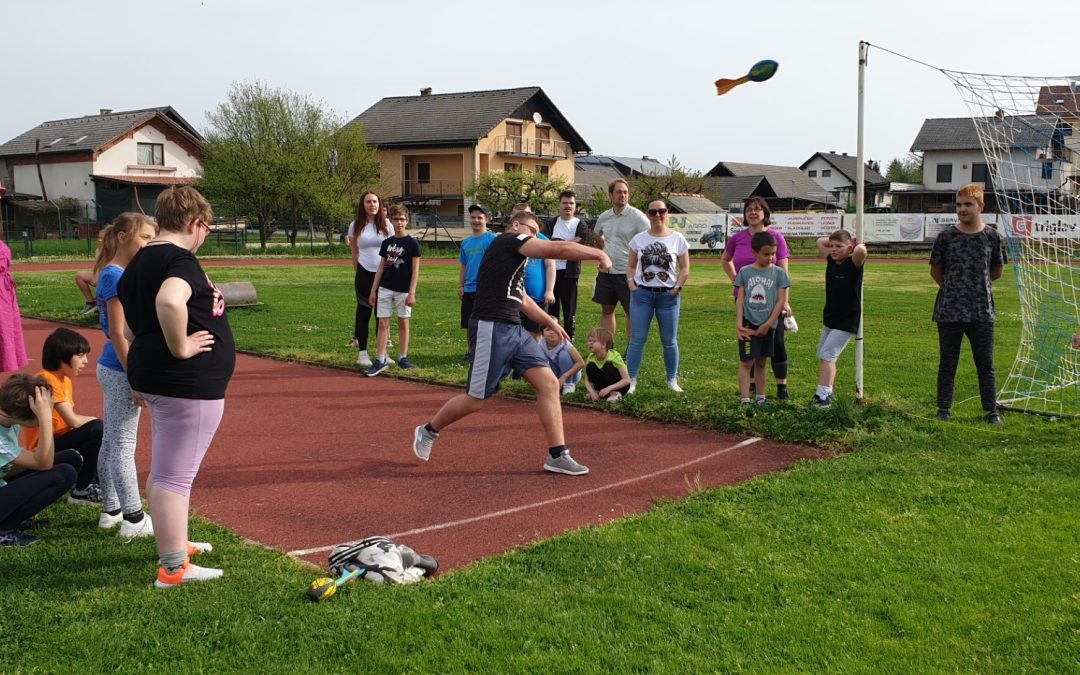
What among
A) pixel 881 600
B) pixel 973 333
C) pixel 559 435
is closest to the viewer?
pixel 881 600

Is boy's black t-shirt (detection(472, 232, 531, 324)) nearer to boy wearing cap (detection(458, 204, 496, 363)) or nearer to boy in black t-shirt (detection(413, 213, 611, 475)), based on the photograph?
boy in black t-shirt (detection(413, 213, 611, 475))

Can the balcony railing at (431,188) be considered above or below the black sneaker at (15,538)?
above

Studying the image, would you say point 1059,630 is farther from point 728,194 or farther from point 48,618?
point 728,194

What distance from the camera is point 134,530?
5.16 meters

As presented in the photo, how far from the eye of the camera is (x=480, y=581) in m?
4.44

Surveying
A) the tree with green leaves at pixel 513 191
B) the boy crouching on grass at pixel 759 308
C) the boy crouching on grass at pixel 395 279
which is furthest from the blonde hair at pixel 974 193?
the tree with green leaves at pixel 513 191

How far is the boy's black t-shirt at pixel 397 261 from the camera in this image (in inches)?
423

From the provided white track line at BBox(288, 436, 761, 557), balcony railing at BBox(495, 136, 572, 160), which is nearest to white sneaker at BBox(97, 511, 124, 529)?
white track line at BBox(288, 436, 761, 557)

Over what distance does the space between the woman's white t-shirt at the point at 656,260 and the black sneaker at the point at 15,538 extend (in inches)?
231

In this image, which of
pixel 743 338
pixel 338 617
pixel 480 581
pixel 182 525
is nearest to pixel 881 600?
pixel 480 581

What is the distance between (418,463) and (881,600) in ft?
12.0

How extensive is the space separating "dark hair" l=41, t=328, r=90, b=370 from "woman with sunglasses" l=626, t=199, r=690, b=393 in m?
5.13

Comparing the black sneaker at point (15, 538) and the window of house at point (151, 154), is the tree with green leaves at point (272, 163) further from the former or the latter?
the black sneaker at point (15, 538)

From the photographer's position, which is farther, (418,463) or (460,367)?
(460,367)
